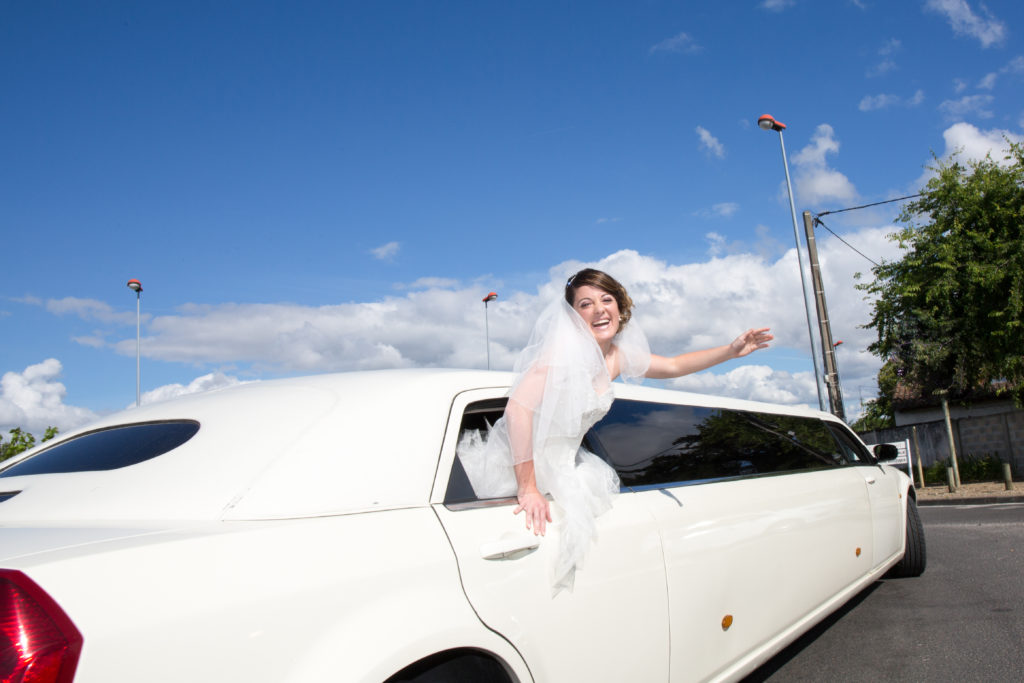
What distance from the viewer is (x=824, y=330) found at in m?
14.0

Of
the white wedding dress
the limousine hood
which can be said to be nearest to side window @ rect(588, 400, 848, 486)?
the white wedding dress

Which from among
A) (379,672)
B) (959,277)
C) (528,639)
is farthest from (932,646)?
(959,277)

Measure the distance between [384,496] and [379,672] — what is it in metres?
0.47

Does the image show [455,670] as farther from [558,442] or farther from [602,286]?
[602,286]

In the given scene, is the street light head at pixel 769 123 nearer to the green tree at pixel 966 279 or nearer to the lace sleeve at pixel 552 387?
the green tree at pixel 966 279

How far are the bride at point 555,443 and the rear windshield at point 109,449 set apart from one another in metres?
0.91

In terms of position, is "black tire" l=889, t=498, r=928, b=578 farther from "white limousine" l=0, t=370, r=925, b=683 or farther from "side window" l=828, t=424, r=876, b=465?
"white limousine" l=0, t=370, r=925, b=683

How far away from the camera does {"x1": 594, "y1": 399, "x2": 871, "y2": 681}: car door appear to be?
2518 mm

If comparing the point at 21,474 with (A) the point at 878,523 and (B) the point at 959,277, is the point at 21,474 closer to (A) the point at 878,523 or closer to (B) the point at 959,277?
(A) the point at 878,523

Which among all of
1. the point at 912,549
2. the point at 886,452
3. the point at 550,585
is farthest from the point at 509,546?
the point at 912,549

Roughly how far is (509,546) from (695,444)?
1.48m

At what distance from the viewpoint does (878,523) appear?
14.6 ft

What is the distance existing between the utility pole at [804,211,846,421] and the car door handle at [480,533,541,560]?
41.2 feet

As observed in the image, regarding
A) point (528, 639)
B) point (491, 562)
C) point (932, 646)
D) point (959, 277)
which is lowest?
point (932, 646)
